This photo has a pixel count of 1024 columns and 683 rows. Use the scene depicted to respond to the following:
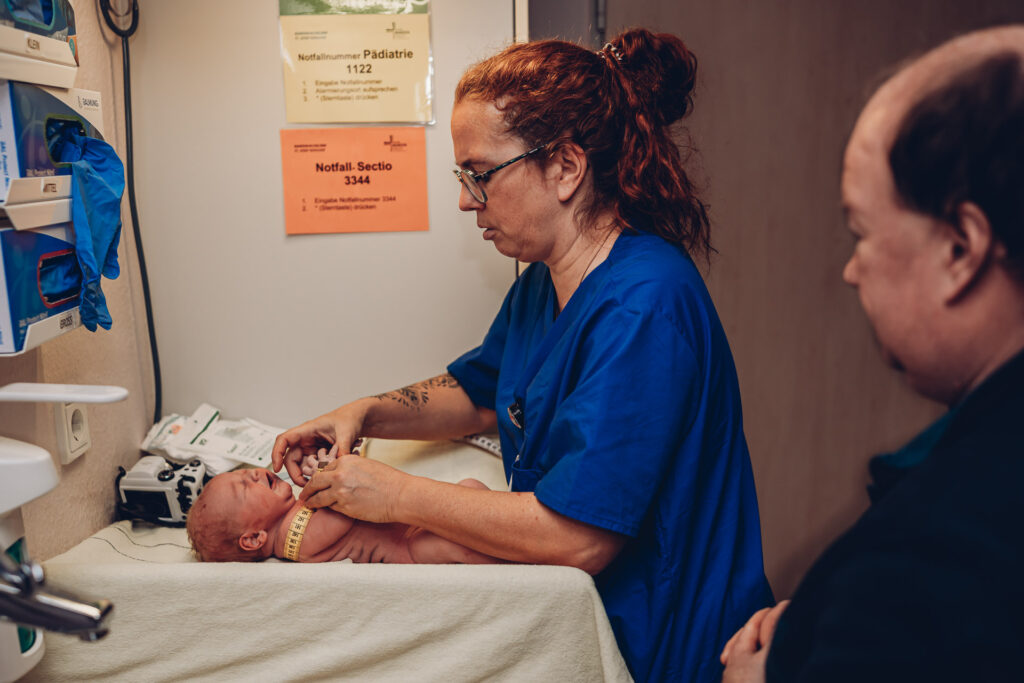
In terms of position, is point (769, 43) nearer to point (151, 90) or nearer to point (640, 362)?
point (640, 362)

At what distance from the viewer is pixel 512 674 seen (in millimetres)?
976

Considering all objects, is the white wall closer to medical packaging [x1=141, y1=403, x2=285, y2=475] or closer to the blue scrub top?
medical packaging [x1=141, y1=403, x2=285, y2=475]

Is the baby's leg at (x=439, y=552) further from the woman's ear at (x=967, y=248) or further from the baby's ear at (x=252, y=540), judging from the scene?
the woman's ear at (x=967, y=248)

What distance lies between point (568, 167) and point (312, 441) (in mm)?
692

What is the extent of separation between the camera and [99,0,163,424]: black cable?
1.39 m

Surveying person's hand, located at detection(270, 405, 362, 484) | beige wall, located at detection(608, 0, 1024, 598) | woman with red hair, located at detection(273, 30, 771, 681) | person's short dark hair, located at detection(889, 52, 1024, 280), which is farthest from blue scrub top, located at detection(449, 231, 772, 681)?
beige wall, located at detection(608, 0, 1024, 598)

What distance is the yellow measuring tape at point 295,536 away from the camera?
48.5 inches

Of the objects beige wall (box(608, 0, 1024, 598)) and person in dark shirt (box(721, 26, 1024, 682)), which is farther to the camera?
beige wall (box(608, 0, 1024, 598))

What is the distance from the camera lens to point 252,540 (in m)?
1.24

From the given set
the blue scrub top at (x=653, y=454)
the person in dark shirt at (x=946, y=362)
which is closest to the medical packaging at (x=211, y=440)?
the blue scrub top at (x=653, y=454)

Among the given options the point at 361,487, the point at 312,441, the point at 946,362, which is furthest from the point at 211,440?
the point at 946,362

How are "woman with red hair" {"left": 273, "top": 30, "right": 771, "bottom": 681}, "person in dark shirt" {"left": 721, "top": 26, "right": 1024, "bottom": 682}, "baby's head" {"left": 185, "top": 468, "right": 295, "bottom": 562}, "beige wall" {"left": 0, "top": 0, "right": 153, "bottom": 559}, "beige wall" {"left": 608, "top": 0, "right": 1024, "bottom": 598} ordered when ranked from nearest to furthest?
"person in dark shirt" {"left": 721, "top": 26, "right": 1024, "bottom": 682} → "woman with red hair" {"left": 273, "top": 30, "right": 771, "bottom": 681} → "beige wall" {"left": 0, "top": 0, "right": 153, "bottom": 559} → "baby's head" {"left": 185, "top": 468, "right": 295, "bottom": 562} → "beige wall" {"left": 608, "top": 0, "right": 1024, "bottom": 598}

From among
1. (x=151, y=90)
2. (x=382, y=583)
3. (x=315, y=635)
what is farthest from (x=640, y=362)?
(x=151, y=90)

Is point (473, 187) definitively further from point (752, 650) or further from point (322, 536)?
point (752, 650)
